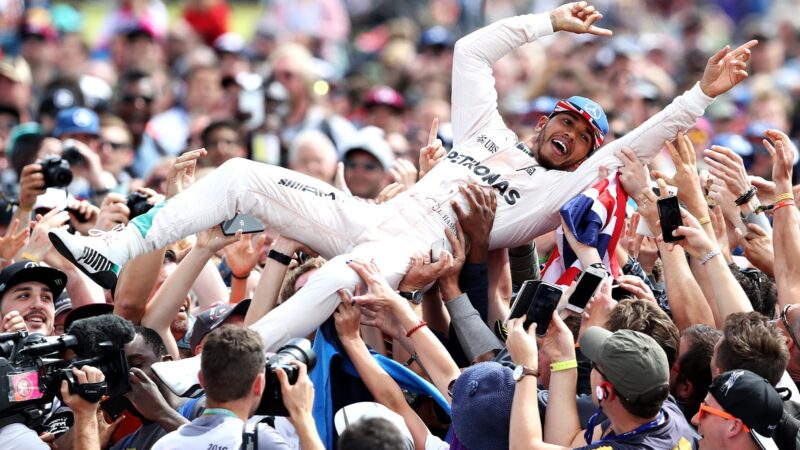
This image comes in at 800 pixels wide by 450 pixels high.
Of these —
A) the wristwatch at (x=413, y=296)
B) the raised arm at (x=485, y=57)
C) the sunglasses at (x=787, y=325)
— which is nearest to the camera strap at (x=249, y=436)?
the wristwatch at (x=413, y=296)

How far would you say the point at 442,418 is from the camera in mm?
6184

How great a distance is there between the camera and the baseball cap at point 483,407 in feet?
17.9

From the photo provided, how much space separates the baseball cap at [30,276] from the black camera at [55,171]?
Result: 882 millimetres

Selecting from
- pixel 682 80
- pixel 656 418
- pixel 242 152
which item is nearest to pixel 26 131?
pixel 242 152

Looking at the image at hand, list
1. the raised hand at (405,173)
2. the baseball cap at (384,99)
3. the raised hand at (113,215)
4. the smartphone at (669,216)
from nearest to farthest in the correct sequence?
1. the smartphone at (669,216)
2. the raised hand at (113,215)
3. the raised hand at (405,173)
4. the baseball cap at (384,99)

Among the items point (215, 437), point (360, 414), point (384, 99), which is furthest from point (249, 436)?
point (384, 99)

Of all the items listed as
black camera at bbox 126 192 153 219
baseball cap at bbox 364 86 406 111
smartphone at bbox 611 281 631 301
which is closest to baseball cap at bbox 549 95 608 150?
smartphone at bbox 611 281 631 301

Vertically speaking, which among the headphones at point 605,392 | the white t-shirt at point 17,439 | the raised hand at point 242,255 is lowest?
the raised hand at point 242,255

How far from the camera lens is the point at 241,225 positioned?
275 inches

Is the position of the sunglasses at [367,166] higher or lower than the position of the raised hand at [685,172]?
lower

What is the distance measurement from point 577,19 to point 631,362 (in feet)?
9.26

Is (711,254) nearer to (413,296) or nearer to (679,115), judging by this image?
(679,115)

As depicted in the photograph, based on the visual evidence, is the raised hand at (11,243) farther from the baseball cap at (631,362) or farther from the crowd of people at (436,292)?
the baseball cap at (631,362)

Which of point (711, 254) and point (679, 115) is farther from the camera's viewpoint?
point (679, 115)
